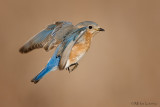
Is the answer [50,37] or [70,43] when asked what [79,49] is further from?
[50,37]

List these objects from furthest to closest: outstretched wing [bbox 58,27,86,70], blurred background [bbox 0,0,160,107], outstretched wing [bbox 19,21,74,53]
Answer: blurred background [bbox 0,0,160,107]
outstretched wing [bbox 19,21,74,53]
outstretched wing [bbox 58,27,86,70]

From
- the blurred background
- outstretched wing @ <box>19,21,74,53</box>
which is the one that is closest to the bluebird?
outstretched wing @ <box>19,21,74,53</box>

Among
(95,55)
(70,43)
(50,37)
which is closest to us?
(70,43)

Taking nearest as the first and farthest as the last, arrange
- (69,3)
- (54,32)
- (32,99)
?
1. (54,32)
2. (32,99)
3. (69,3)

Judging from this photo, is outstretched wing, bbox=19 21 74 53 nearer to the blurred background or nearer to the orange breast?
the orange breast

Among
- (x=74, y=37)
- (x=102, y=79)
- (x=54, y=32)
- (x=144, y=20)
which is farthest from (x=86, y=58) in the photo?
(x=74, y=37)

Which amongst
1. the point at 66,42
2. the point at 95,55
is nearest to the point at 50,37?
the point at 66,42

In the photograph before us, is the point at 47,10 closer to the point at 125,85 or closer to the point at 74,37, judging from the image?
the point at 125,85

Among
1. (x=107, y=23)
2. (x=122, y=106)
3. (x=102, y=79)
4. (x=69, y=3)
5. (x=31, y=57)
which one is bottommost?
(x=122, y=106)
